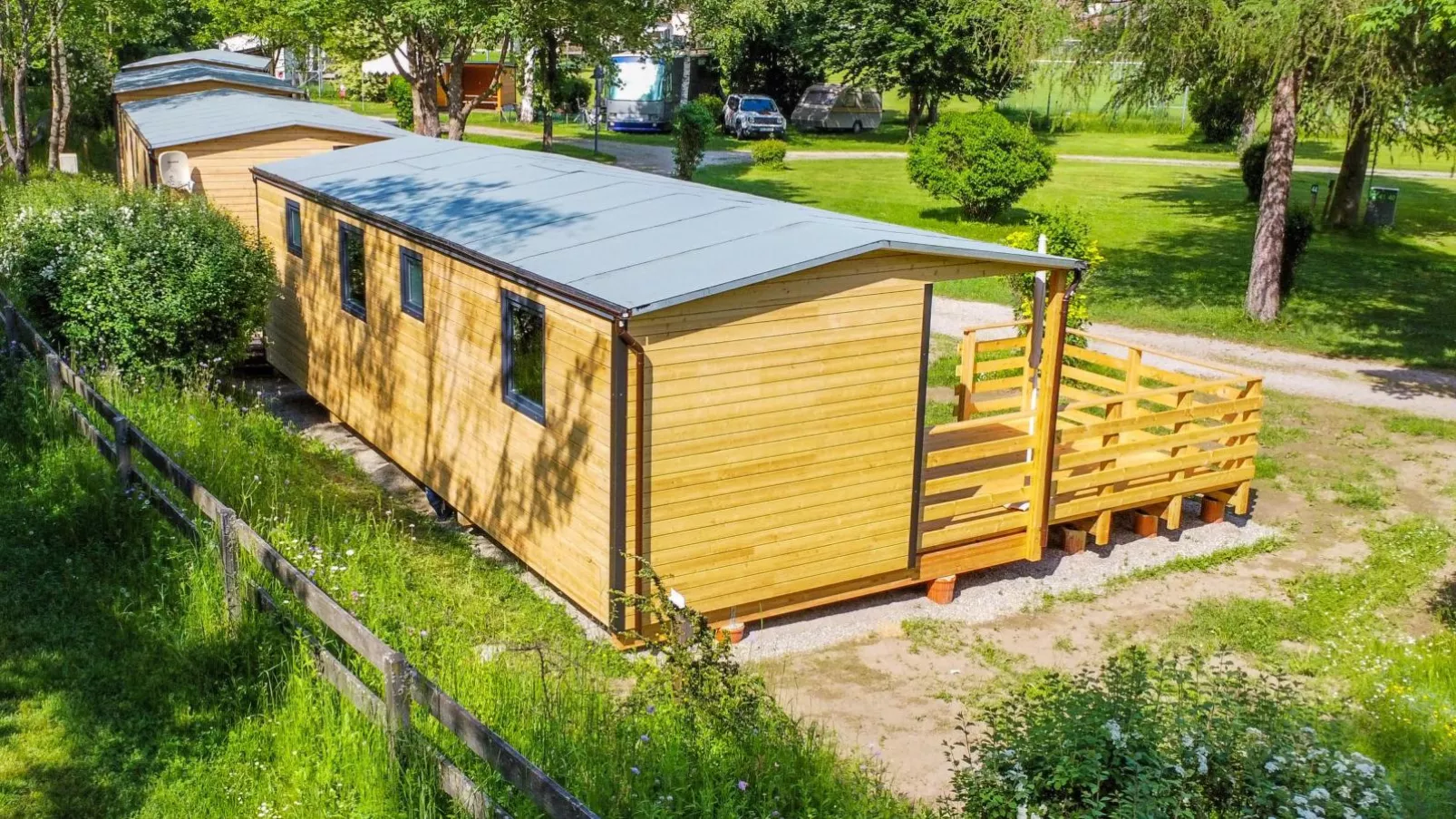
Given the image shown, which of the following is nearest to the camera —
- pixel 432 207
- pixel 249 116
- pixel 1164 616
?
pixel 1164 616

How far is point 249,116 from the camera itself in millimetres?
21000

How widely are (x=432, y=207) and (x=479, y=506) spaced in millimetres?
3255

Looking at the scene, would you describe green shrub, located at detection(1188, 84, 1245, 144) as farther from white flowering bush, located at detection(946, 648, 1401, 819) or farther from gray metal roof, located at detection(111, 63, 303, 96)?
white flowering bush, located at detection(946, 648, 1401, 819)

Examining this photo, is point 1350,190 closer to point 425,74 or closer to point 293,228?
point 425,74

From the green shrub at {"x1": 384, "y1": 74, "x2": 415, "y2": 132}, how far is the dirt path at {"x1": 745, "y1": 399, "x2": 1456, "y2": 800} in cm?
3538

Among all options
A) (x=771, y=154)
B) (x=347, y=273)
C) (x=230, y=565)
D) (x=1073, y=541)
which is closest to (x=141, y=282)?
(x=347, y=273)

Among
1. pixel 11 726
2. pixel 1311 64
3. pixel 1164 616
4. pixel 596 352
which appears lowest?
pixel 1164 616

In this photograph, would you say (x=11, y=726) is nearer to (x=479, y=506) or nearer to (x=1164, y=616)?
(x=479, y=506)

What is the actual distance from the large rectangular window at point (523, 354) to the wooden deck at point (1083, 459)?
3.15 m

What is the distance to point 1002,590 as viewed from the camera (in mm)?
11406

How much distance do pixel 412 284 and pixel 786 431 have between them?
463 cm

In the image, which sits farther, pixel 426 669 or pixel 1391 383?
pixel 1391 383

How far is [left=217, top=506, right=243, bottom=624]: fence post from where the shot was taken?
7609mm

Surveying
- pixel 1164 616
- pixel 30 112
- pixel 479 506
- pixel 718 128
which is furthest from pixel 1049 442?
pixel 718 128
